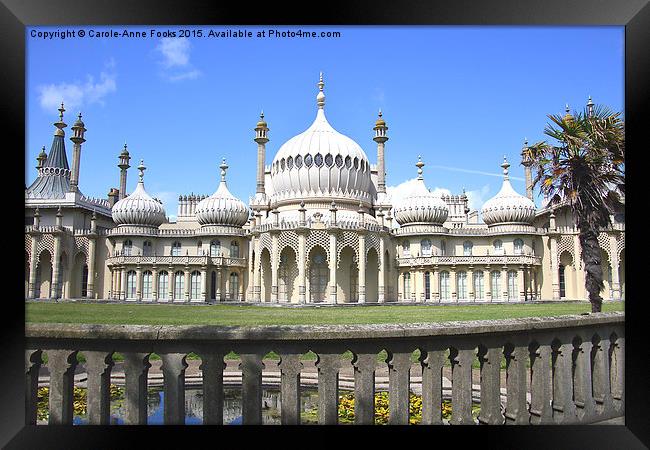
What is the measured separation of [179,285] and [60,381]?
20.2 meters

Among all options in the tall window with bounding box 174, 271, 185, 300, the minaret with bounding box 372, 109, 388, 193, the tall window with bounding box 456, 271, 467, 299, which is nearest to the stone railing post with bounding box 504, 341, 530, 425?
the tall window with bounding box 174, 271, 185, 300

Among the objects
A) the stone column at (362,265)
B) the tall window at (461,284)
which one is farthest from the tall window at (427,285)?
the stone column at (362,265)

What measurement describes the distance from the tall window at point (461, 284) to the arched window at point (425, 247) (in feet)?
9.26

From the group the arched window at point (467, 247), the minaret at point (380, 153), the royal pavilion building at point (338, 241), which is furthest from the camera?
the minaret at point (380, 153)

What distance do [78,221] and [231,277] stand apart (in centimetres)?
1531

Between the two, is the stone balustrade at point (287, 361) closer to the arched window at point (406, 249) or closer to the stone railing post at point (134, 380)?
the stone railing post at point (134, 380)

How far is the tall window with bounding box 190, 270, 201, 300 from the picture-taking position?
81.6 feet

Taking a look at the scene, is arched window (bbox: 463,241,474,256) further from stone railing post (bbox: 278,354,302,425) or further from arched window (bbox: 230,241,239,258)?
stone railing post (bbox: 278,354,302,425)

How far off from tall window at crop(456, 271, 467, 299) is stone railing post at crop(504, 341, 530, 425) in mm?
26581

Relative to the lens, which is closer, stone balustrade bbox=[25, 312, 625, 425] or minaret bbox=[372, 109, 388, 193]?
stone balustrade bbox=[25, 312, 625, 425]

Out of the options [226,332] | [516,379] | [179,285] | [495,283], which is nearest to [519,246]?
[495,283]

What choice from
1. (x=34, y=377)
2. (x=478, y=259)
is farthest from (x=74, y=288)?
(x=478, y=259)

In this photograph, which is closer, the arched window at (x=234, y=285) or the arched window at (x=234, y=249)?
the arched window at (x=234, y=285)

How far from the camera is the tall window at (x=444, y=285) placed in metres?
31.1
